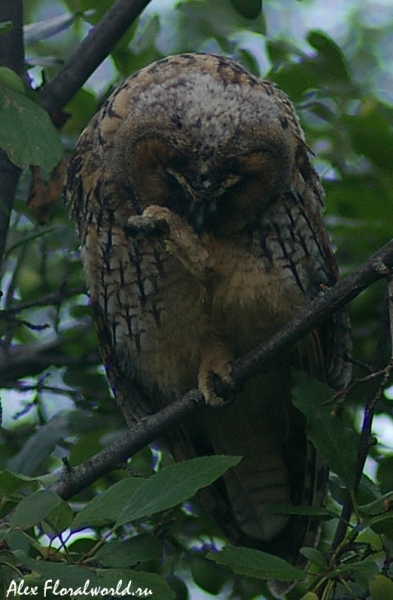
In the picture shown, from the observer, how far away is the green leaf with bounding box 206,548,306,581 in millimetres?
1725

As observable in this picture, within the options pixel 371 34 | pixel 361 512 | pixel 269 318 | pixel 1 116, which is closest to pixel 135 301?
pixel 269 318

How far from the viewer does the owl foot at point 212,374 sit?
2469 mm

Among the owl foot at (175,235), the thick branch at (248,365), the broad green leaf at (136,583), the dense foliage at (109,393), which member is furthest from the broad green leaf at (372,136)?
the broad green leaf at (136,583)

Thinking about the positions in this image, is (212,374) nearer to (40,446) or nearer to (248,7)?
(40,446)

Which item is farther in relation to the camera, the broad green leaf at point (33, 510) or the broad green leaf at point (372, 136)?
the broad green leaf at point (372, 136)

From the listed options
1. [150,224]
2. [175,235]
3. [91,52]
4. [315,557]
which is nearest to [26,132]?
[150,224]

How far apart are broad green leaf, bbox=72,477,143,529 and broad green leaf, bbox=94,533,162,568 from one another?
0.06 m

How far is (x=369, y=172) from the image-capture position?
9.86ft

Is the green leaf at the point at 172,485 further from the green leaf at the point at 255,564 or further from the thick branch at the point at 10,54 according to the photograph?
the thick branch at the point at 10,54

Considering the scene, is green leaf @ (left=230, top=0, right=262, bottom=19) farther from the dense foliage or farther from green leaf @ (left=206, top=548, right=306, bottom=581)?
green leaf @ (left=206, top=548, right=306, bottom=581)

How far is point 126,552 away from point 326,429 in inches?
20.0

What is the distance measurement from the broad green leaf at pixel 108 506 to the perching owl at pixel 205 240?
2.43ft

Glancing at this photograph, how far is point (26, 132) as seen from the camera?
2.04m

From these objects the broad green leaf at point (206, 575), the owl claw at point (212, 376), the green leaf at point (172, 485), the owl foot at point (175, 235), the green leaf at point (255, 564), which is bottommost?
the broad green leaf at point (206, 575)
